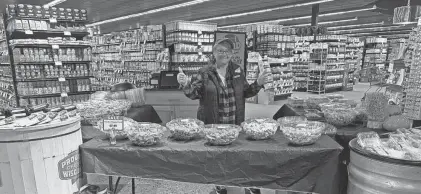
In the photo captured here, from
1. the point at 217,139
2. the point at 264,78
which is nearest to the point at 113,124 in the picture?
the point at 217,139

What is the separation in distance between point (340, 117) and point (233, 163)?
1042 mm

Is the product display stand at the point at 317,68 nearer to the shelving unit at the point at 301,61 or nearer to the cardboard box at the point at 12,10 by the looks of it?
the shelving unit at the point at 301,61

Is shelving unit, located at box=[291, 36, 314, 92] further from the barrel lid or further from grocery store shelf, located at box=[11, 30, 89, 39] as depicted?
the barrel lid

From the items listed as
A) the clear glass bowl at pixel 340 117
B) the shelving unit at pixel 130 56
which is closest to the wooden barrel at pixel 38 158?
the clear glass bowl at pixel 340 117

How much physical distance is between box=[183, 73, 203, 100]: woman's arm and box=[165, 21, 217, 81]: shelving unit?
5790 millimetres

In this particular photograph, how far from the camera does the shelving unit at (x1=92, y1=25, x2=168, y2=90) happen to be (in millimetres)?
9383

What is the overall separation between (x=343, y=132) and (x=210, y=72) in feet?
4.14

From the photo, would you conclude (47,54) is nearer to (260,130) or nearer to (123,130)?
(123,130)

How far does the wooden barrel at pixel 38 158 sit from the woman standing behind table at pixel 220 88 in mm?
1105

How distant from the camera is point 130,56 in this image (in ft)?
35.2

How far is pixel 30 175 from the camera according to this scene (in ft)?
5.43

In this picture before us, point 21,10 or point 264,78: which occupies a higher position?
point 21,10

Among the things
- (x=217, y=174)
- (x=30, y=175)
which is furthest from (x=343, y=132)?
(x=30, y=175)

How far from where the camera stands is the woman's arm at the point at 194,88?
251cm
